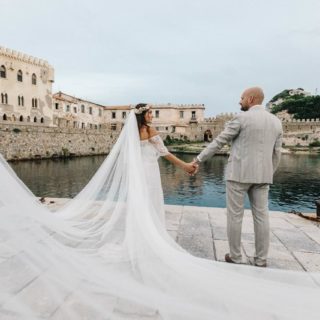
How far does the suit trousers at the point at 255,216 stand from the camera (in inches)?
154

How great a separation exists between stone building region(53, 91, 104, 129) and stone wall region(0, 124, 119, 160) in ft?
30.3

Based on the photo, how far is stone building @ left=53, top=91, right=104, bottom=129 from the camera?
56750 mm

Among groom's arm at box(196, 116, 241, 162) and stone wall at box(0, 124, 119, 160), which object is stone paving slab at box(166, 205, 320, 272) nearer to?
groom's arm at box(196, 116, 241, 162)

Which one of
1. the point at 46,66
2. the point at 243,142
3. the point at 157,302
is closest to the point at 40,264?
the point at 157,302

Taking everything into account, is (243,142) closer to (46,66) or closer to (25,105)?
(25,105)

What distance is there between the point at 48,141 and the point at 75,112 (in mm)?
27235

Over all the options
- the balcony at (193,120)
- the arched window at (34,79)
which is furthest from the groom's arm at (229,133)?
the balcony at (193,120)

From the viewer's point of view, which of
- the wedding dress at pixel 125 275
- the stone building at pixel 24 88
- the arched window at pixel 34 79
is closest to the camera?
the wedding dress at pixel 125 275

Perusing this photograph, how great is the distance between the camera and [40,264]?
307cm

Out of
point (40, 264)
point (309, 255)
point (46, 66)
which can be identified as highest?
point (46, 66)

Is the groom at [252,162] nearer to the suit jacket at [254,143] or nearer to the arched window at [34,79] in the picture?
the suit jacket at [254,143]

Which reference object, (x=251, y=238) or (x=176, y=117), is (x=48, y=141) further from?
(x=176, y=117)

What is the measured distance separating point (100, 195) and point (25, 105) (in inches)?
1742

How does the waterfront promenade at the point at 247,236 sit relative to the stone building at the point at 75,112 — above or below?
below
